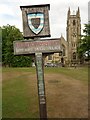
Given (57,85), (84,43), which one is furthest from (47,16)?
(84,43)

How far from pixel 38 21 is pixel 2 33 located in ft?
191

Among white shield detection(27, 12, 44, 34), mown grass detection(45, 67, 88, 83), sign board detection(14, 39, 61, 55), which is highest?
white shield detection(27, 12, 44, 34)

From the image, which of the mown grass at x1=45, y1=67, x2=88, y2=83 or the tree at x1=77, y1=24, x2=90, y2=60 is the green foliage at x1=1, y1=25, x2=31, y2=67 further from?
the mown grass at x1=45, y1=67, x2=88, y2=83

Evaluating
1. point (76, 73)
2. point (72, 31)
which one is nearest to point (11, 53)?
point (76, 73)

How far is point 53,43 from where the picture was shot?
12617 millimetres

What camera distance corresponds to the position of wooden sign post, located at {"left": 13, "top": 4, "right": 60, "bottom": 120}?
41.4 feet

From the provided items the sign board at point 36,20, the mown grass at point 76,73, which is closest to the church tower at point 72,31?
the mown grass at point 76,73

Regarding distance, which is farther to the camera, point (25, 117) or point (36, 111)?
point (36, 111)

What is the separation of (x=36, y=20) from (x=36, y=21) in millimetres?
47

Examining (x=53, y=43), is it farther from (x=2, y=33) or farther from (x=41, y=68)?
(x=2, y=33)

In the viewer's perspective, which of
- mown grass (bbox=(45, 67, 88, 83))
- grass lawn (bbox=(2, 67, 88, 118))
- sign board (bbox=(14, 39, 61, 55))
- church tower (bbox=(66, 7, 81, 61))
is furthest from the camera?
church tower (bbox=(66, 7, 81, 61))

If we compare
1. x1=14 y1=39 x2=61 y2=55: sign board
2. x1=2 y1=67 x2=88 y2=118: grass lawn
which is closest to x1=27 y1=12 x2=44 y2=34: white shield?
x1=14 y1=39 x2=61 y2=55: sign board

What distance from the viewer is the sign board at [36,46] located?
1261cm

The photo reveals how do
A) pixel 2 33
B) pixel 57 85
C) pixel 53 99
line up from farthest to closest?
pixel 2 33 → pixel 57 85 → pixel 53 99
